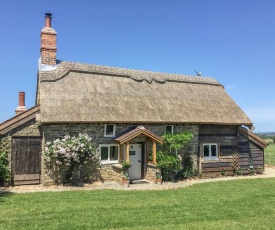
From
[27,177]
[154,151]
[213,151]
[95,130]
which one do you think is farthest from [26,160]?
[213,151]

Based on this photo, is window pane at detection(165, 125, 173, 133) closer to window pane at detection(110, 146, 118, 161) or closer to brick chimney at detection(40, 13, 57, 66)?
window pane at detection(110, 146, 118, 161)

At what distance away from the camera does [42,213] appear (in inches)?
359

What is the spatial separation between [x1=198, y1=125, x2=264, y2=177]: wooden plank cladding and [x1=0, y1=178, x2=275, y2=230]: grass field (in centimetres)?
494

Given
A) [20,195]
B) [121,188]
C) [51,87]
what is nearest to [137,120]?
[121,188]

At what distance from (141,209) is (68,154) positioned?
17.1 ft

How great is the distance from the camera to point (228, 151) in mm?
18922

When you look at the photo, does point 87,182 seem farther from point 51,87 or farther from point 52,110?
point 51,87

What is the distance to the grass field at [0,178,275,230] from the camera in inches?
324

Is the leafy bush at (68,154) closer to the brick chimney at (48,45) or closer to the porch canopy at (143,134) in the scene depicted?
the porch canopy at (143,134)

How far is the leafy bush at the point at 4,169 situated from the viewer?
1330cm

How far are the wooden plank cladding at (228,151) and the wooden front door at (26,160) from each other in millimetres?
9632

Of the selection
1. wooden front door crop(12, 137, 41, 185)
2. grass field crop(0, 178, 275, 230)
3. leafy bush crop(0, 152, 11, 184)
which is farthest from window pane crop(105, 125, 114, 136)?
leafy bush crop(0, 152, 11, 184)

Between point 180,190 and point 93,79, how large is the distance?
860 centimetres

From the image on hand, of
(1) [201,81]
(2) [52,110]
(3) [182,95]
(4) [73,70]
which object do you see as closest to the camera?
(2) [52,110]
